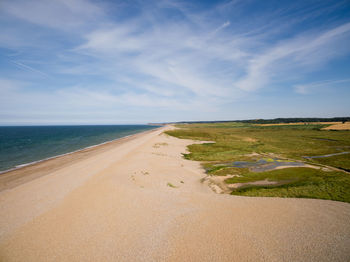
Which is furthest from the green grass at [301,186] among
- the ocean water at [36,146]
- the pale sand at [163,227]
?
the ocean water at [36,146]

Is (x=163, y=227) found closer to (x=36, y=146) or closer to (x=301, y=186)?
(x=301, y=186)

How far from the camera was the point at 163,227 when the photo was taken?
332 inches

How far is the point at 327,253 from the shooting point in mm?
6777

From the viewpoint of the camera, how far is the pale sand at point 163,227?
6805 millimetres

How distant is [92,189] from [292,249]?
13.4 m

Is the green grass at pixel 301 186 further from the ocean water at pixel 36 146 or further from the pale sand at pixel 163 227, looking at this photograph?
the ocean water at pixel 36 146

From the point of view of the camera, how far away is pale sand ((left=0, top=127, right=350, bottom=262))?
6805 mm

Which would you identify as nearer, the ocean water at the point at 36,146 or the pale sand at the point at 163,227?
the pale sand at the point at 163,227

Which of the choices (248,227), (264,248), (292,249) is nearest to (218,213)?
(248,227)

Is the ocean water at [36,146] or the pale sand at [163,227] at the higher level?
the pale sand at [163,227]

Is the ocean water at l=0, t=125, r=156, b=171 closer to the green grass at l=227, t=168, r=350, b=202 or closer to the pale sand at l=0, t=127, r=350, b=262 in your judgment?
the pale sand at l=0, t=127, r=350, b=262

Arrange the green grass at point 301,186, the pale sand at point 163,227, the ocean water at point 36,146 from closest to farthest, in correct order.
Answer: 1. the pale sand at point 163,227
2. the green grass at point 301,186
3. the ocean water at point 36,146

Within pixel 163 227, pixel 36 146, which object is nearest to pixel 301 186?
pixel 163 227

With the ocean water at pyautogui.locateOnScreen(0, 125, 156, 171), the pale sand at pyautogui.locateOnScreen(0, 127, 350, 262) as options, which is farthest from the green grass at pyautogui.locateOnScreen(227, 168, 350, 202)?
the ocean water at pyautogui.locateOnScreen(0, 125, 156, 171)
